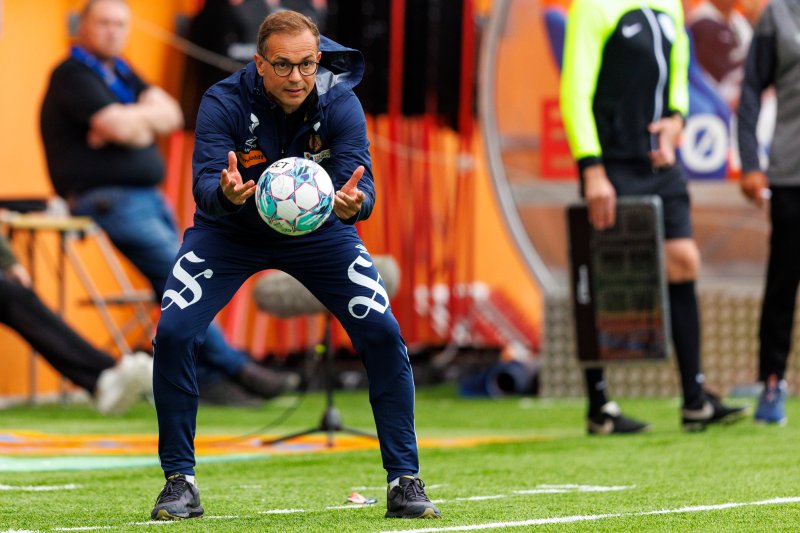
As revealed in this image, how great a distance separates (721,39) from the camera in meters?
10.9

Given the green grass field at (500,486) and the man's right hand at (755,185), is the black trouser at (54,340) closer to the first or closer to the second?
the green grass field at (500,486)

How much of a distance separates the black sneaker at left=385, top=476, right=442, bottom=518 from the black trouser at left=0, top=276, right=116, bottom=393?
355 centimetres

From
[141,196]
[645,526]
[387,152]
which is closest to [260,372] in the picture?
[141,196]

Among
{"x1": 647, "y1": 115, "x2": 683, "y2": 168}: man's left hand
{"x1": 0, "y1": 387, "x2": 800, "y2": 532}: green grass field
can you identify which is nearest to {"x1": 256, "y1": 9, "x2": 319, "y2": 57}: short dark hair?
{"x1": 0, "y1": 387, "x2": 800, "y2": 532}: green grass field

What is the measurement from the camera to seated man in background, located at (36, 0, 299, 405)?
343 inches


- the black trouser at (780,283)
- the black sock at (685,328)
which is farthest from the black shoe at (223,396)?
the black trouser at (780,283)

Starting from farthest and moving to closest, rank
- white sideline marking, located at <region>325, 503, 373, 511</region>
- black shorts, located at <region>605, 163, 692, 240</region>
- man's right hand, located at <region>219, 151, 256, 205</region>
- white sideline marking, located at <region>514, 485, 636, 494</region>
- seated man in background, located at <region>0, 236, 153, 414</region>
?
seated man in background, located at <region>0, 236, 153, 414</region>
black shorts, located at <region>605, 163, 692, 240</region>
white sideline marking, located at <region>514, 485, 636, 494</region>
white sideline marking, located at <region>325, 503, 373, 511</region>
man's right hand, located at <region>219, 151, 256, 205</region>

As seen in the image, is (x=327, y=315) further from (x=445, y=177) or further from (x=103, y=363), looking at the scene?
(x=445, y=177)

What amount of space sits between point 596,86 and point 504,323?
682 cm

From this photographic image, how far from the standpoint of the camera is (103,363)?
763 cm

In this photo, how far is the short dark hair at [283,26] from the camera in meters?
4.36

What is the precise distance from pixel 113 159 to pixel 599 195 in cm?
310

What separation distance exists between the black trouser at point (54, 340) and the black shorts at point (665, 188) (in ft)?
8.43

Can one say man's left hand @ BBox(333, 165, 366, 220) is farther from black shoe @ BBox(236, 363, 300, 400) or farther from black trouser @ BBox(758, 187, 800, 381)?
black shoe @ BBox(236, 363, 300, 400)
